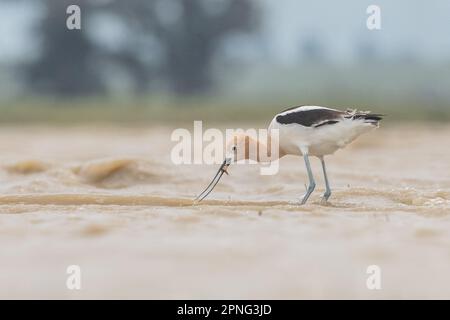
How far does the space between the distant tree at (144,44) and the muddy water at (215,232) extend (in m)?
32.6

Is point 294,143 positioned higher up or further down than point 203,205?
higher up

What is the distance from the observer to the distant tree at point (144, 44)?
144ft

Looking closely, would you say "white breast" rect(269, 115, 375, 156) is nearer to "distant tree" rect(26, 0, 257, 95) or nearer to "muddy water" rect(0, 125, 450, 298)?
"muddy water" rect(0, 125, 450, 298)

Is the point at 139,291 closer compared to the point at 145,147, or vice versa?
the point at 139,291

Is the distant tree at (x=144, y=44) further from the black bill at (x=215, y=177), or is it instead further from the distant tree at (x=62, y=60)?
the black bill at (x=215, y=177)

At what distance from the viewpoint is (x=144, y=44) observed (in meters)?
45.6

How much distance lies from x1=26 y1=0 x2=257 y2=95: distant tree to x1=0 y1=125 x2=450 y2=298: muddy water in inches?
1283

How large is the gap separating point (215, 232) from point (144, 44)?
3933 cm

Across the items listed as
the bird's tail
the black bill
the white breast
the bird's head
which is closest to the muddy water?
the black bill

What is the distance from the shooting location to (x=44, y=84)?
44.3 metres
